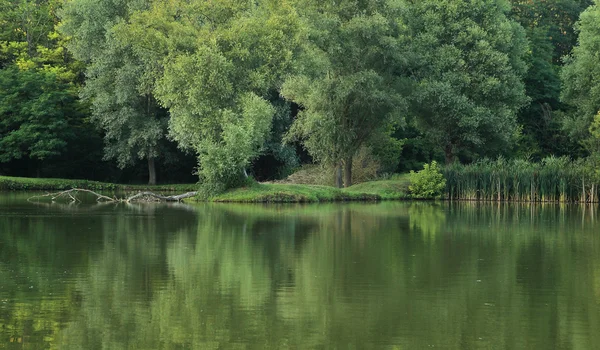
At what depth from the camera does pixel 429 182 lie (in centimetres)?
4322

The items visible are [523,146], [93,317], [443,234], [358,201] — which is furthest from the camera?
[523,146]

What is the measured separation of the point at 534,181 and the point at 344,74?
1053cm

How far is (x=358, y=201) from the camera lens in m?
42.0

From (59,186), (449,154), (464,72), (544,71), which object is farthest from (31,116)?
(544,71)

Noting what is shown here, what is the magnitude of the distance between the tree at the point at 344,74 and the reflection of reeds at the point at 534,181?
17.0ft

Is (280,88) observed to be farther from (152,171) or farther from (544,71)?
(544,71)

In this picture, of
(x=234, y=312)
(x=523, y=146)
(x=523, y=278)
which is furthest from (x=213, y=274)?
(x=523, y=146)

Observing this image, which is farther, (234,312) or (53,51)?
(53,51)

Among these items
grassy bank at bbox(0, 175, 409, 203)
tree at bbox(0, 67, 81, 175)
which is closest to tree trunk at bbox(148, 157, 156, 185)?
grassy bank at bbox(0, 175, 409, 203)

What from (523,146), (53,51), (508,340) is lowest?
(508,340)

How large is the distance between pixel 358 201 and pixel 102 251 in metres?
24.2

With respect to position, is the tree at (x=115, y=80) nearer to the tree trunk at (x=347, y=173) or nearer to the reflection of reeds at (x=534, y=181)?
the tree trunk at (x=347, y=173)

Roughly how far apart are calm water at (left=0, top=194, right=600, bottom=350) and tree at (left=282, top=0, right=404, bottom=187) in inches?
627

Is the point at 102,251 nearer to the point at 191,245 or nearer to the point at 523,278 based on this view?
the point at 191,245
